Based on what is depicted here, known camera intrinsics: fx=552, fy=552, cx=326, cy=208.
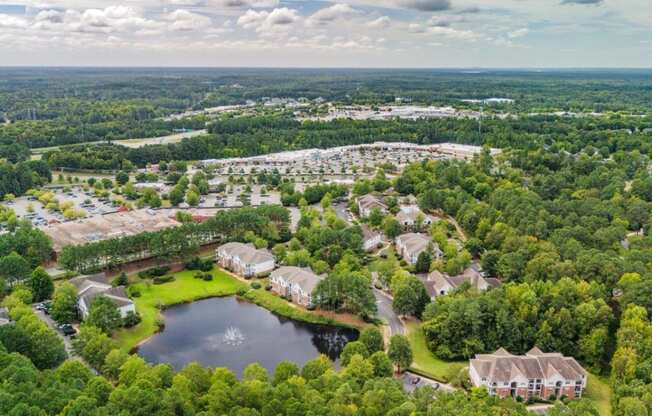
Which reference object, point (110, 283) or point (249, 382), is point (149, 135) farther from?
point (249, 382)

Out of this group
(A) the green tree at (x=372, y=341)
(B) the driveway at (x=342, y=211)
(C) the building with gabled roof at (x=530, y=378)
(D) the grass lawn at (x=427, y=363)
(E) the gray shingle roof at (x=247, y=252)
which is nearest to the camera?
(C) the building with gabled roof at (x=530, y=378)

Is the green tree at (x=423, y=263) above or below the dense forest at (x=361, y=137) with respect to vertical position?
below

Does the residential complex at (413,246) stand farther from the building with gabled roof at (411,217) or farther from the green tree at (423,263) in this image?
the building with gabled roof at (411,217)

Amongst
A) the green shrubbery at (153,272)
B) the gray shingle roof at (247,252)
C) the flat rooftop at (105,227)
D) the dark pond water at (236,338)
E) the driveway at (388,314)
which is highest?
the flat rooftop at (105,227)

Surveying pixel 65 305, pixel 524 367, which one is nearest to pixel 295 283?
pixel 65 305

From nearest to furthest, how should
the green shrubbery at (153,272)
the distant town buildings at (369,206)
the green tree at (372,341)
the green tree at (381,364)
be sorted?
1. the green tree at (381,364)
2. the green tree at (372,341)
3. the green shrubbery at (153,272)
4. the distant town buildings at (369,206)

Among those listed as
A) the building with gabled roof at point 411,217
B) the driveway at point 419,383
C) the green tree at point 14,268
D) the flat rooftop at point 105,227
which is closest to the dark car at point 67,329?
the green tree at point 14,268

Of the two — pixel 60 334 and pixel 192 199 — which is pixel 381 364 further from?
pixel 192 199
